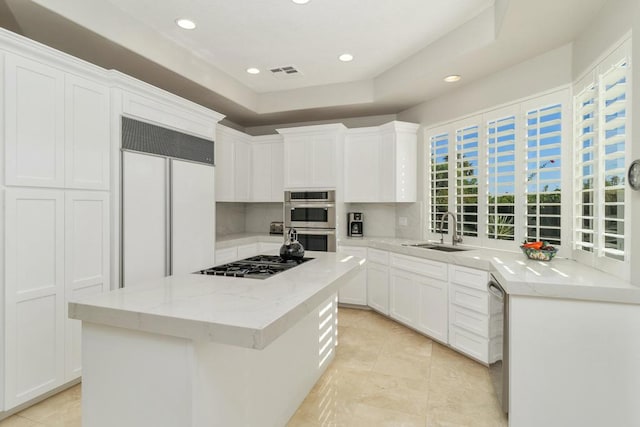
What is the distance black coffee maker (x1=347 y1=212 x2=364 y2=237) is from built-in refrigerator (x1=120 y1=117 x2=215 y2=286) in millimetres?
1885

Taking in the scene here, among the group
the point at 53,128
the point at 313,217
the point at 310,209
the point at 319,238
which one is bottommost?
the point at 319,238

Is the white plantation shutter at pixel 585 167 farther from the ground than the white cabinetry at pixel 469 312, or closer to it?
farther from the ground

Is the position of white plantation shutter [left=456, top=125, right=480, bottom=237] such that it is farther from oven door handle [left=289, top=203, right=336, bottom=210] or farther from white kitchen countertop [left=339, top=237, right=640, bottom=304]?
oven door handle [left=289, top=203, right=336, bottom=210]

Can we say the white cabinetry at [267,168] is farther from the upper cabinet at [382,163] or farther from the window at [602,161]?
the window at [602,161]

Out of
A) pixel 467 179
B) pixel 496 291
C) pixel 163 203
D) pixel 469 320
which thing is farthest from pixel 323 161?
pixel 496 291

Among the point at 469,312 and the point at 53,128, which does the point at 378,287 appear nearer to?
the point at 469,312

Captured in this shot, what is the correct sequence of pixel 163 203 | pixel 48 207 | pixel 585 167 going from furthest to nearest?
pixel 163 203 < pixel 585 167 < pixel 48 207

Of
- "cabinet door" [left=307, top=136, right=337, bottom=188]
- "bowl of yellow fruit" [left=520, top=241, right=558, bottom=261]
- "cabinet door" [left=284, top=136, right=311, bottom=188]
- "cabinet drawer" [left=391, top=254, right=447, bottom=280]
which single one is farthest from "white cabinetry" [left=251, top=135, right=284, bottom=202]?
"bowl of yellow fruit" [left=520, top=241, right=558, bottom=261]

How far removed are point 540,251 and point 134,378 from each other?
2788 mm

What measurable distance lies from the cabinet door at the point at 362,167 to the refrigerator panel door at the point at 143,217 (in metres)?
2.35

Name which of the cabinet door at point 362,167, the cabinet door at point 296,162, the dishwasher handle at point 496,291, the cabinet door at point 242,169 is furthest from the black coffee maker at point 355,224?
the dishwasher handle at point 496,291

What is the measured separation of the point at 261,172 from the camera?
201 inches

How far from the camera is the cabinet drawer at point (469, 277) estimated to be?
9.38 ft

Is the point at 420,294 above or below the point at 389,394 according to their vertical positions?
above
